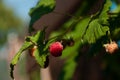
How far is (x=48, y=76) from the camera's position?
6.48 m

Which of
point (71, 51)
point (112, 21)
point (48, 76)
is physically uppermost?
point (112, 21)

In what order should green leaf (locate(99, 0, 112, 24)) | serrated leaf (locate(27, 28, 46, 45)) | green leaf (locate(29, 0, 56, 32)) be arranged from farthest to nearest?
green leaf (locate(29, 0, 56, 32))
serrated leaf (locate(27, 28, 46, 45))
green leaf (locate(99, 0, 112, 24))

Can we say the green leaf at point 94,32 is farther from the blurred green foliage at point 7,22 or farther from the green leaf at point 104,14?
the blurred green foliage at point 7,22

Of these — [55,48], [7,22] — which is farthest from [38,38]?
[7,22]

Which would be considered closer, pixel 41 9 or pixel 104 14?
pixel 104 14

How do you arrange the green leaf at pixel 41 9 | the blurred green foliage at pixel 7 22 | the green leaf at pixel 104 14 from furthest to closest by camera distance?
the blurred green foliage at pixel 7 22
the green leaf at pixel 41 9
the green leaf at pixel 104 14

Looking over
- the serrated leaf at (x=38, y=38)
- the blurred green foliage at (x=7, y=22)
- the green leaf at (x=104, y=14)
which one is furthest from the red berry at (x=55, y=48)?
the blurred green foliage at (x=7, y=22)

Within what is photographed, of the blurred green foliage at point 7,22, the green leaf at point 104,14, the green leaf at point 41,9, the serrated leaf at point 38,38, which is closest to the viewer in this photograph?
the green leaf at point 104,14

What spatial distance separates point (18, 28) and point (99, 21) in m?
22.5

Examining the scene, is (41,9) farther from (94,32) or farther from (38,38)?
(94,32)

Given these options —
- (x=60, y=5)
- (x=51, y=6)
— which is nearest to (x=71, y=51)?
(x=51, y=6)

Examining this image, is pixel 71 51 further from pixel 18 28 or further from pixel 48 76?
pixel 18 28

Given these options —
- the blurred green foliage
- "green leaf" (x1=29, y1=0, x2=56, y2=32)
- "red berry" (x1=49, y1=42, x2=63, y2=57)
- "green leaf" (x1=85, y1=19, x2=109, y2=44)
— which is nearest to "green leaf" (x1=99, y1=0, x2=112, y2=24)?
"green leaf" (x1=85, y1=19, x2=109, y2=44)

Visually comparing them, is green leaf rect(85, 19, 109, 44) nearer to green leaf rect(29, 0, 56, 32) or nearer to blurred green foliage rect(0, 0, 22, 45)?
green leaf rect(29, 0, 56, 32)
